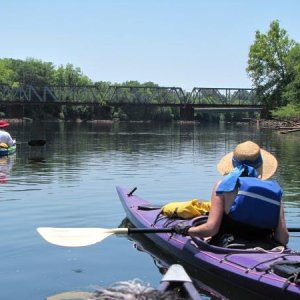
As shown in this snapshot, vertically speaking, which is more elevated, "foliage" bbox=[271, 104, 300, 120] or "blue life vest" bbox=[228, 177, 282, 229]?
"foliage" bbox=[271, 104, 300, 120]

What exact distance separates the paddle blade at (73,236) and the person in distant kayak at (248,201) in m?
1.47

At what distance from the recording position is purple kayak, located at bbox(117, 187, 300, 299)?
19.6 feet

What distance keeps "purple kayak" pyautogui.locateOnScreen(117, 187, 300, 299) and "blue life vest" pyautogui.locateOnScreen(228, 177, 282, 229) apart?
412 mm

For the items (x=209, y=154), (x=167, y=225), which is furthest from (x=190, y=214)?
(x=209, y=154)

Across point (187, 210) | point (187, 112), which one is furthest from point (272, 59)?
point (187, 210)

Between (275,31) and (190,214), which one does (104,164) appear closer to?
(190,214)

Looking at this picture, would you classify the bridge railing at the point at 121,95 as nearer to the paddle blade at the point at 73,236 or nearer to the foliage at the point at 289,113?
the foliage at the point at 289,113

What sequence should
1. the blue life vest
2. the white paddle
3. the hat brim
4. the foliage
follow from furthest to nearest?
1. the foliage
2. the white paddle
3. the hat brim
4. the blue life vest

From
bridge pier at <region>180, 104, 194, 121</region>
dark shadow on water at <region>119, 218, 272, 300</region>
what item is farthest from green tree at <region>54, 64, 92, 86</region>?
dark shadow on water at <region>119, 218, 272, 300</region>

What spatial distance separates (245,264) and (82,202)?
26.7ft

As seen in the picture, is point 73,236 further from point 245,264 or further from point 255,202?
point 255,202

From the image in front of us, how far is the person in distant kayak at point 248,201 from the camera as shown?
6.70m

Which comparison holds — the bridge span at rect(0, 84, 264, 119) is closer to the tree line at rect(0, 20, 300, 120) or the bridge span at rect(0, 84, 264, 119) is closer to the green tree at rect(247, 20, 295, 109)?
the tree line at rect(0, 20, 300, 120)

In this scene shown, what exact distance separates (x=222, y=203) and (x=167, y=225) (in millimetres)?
2215
